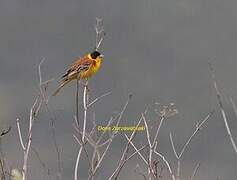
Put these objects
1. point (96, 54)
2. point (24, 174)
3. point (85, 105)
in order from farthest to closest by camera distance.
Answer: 1. point (96, 54)
2. point (85, 105)
3. point (24, 174)

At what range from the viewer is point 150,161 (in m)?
3.00

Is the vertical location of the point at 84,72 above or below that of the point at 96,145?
above

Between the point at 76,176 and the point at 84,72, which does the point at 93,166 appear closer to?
the point at 76,176

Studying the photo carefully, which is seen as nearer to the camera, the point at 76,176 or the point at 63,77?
the point at 76,176

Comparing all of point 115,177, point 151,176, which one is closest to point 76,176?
point 115,177

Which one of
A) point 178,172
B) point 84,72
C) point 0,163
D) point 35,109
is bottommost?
point 178,172

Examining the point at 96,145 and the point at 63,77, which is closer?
the point at 96,145

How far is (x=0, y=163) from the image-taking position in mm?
2705

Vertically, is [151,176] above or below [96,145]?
below

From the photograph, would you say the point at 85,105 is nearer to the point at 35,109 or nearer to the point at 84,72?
the point at 35,109

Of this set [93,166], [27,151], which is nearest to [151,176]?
[93,166]

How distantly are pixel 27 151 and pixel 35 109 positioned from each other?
308 mm

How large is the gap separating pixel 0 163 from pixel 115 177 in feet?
1.68

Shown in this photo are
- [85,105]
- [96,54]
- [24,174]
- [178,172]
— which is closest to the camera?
[24,174]
